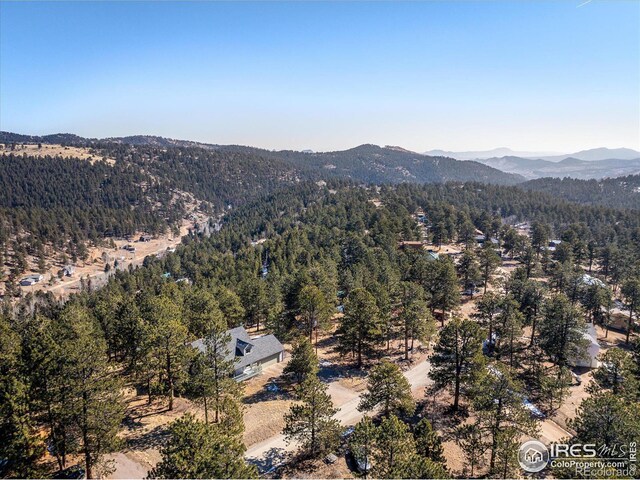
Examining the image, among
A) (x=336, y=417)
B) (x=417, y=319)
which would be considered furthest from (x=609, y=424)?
(x=417, y=319)

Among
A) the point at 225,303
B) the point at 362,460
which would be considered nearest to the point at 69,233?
the point at 225,303

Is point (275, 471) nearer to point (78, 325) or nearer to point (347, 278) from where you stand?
point (78, 325)

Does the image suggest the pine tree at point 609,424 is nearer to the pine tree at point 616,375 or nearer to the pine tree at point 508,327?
the pine tree at point 616,375

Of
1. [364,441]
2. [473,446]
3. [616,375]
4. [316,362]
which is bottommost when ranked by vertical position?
[316,362]

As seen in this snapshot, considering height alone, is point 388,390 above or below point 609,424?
below

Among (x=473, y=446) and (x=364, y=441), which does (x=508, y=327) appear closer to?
(x=473, y=446)

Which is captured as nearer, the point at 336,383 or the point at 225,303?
the point at 336,383
